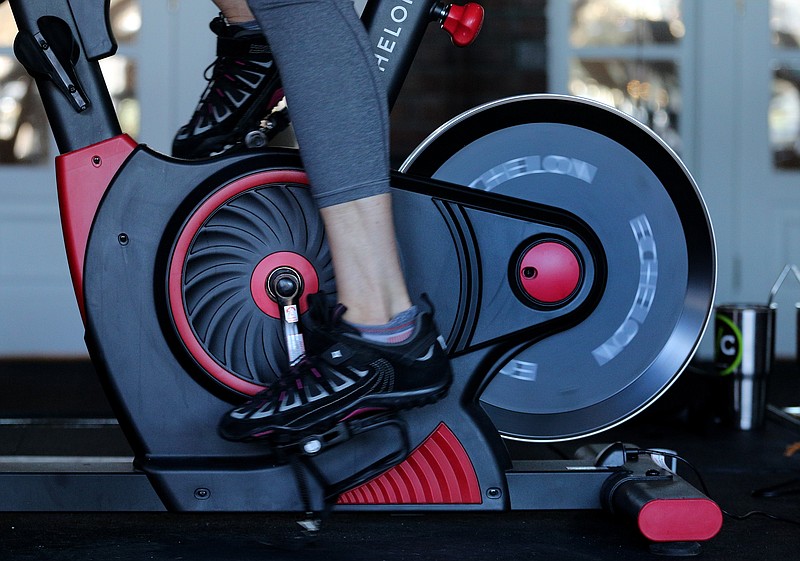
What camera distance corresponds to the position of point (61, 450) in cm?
191

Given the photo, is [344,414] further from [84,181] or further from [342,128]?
[84,181]

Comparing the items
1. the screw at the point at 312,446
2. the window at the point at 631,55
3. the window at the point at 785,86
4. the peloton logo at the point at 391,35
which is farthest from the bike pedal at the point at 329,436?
the window at the point at 785,86

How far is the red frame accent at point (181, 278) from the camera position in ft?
4.42

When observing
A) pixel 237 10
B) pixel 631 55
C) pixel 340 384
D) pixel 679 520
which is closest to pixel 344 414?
pixel 340 384

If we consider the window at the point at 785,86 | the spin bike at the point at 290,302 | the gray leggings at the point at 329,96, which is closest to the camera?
the gray leggings at the point at 329,96

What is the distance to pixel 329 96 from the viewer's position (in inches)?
47.9

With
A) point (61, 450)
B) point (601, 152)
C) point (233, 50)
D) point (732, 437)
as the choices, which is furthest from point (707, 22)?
point (61, 450)

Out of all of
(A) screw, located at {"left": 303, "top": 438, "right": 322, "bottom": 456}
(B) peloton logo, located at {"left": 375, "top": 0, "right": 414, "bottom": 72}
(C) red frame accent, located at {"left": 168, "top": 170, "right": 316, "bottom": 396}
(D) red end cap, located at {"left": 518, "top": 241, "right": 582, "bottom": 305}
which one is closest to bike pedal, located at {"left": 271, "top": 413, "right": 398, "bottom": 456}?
(A) screw, located at {"left": 303, "top": 438, "right": 322, "bottom": 456}

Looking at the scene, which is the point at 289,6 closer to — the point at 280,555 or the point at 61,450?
the point at 280,555

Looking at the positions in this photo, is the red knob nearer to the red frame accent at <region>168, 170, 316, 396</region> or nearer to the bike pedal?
the red frame accent at <region>168, 170, 316, 396</region>

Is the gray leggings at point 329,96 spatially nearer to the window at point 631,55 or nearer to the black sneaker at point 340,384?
the black sneaker at point 340,384

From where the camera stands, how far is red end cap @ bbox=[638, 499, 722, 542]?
4.10ft

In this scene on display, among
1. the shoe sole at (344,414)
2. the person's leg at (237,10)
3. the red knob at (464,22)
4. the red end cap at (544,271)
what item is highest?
the person's leg at (237,10)

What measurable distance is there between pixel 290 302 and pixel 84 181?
34 cm
